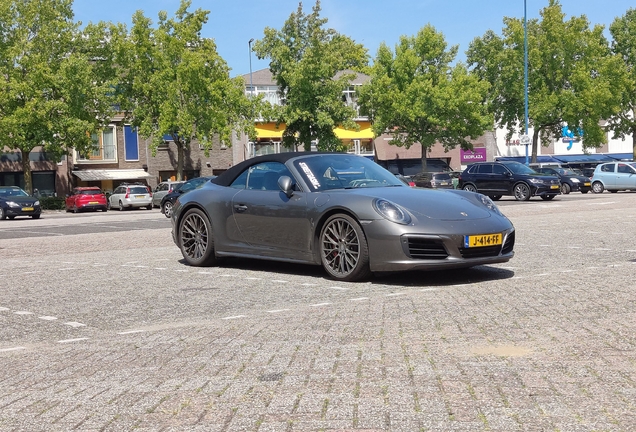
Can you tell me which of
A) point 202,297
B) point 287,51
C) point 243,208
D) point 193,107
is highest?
point 287,51

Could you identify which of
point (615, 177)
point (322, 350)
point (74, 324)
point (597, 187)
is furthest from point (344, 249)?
point (597, 187)

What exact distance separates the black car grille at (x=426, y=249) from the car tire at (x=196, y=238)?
3040mm

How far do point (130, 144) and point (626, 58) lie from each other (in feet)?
134

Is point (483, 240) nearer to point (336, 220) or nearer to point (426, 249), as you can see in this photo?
point (426, 249)

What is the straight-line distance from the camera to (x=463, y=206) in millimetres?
9219

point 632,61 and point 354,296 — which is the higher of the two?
point 632,61

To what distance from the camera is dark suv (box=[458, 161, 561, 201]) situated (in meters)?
33.4

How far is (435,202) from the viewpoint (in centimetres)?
916

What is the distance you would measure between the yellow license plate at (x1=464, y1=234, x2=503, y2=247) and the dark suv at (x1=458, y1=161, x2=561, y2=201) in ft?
82.0

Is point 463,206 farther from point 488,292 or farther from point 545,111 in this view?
point 545,111

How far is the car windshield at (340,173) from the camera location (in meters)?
9.86

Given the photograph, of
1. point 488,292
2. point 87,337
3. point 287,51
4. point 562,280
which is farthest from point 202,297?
point 287,51

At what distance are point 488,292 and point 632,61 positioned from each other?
6998 centimetres

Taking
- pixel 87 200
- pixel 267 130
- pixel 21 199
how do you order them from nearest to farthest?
pixel 21 199
pixel 87 200
pixel 267 130
